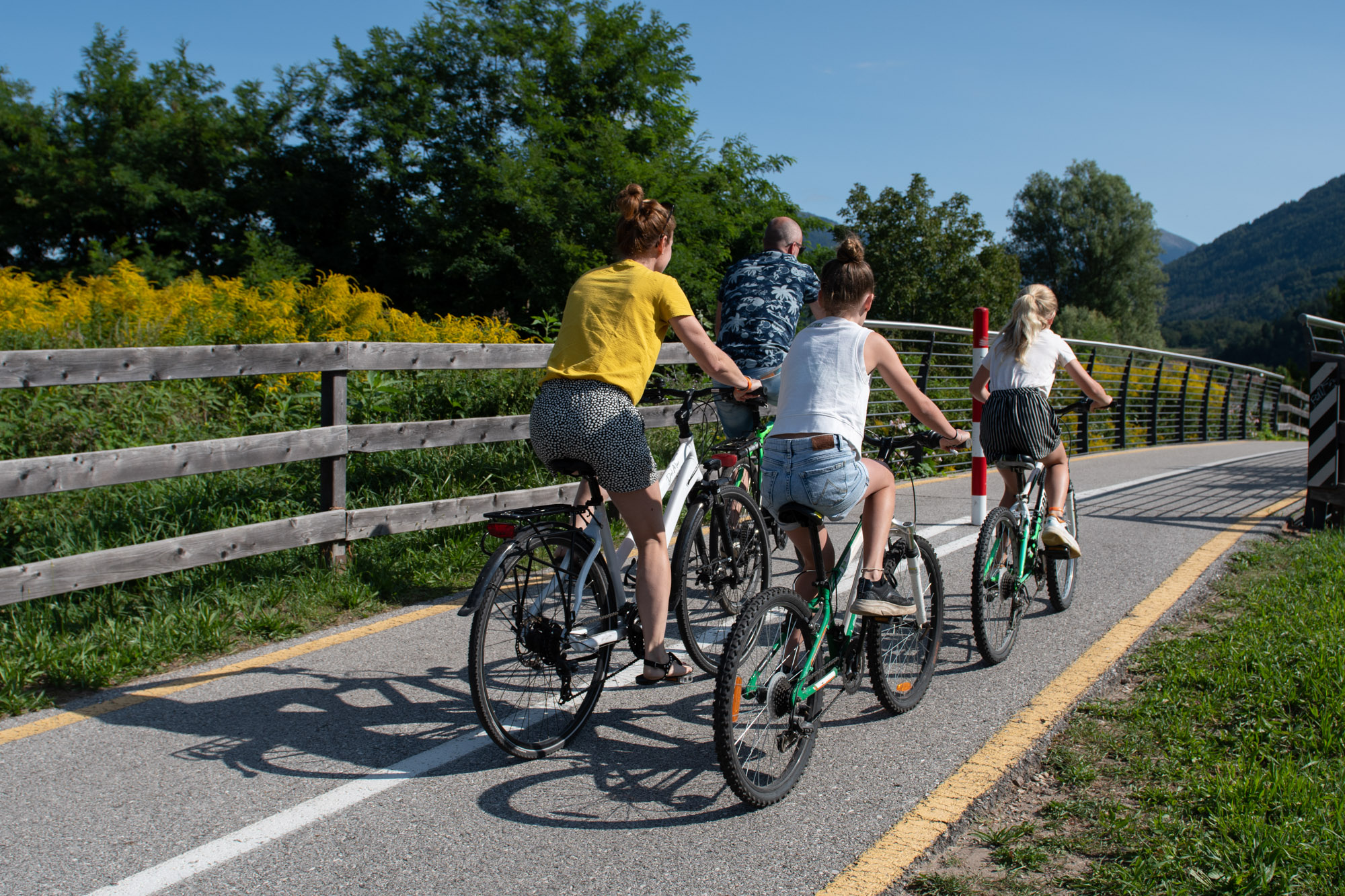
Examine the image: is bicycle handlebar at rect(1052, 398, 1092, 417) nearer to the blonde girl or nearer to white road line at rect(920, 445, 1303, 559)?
the blonde girl

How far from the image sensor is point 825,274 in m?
3.73

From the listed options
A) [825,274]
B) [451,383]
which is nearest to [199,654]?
[825,274]

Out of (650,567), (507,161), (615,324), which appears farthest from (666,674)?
(507,161)

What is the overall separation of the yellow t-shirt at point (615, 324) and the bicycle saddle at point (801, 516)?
28.1 inches

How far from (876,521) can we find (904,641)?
629 millimetres

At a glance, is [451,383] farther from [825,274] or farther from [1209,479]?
[1209,479]

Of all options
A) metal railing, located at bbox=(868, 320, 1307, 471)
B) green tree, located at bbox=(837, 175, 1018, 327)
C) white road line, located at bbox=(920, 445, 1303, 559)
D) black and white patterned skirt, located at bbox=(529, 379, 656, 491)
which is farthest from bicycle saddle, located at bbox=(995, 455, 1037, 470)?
green tree, located at bbox=(837, 175, 1018, 327)

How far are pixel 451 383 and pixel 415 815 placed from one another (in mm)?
5948

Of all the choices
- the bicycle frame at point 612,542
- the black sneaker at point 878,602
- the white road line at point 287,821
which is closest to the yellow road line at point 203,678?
the white road line at point 287,821

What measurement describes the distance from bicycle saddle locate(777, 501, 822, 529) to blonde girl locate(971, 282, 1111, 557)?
7.03ft

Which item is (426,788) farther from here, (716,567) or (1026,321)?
(1026,321)

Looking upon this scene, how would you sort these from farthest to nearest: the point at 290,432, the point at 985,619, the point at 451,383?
the point at 451,383
the point at 290,432
the point at 985,619

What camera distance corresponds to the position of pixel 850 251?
395 centimetres

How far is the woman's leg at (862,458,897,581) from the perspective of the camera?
3.56 meters
